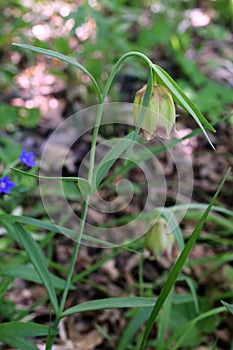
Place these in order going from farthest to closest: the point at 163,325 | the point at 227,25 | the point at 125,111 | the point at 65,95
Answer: the point at 227,25 < the point at 65,95 < the point at 125,111 < the point at 163,325

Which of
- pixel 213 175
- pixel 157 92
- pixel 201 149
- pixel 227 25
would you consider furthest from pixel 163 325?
pixel 227 25

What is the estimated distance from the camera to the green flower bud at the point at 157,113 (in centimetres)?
80

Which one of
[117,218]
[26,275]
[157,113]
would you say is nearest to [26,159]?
[26,275]

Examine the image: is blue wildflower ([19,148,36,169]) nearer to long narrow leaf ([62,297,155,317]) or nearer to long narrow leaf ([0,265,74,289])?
long narrow leaf ([0,265,74,289])

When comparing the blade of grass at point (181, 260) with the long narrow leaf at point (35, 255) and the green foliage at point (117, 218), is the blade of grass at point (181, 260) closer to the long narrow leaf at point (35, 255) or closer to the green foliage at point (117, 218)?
the green foliage at point (117, 218)

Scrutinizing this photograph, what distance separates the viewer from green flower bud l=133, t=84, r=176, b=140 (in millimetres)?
795

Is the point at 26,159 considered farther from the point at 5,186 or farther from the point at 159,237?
the point at 159,237

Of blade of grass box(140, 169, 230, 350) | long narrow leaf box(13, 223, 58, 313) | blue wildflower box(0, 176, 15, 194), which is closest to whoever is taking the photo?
blade of grass box(140, 169, 230, 350)

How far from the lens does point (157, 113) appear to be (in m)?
0.80

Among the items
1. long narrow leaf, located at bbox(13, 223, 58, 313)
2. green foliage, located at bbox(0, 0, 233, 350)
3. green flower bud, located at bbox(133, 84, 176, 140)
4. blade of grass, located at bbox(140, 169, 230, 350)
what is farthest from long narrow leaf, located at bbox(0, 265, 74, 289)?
green flower bud, located at bbox(133, 84, 176, 140)

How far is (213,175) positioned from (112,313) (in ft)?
2.73

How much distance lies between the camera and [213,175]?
6.70 ft

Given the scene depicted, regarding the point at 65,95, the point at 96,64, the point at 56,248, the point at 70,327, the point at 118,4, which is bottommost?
the point at 70,327

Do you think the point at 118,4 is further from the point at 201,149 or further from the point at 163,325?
the point at 163,325
